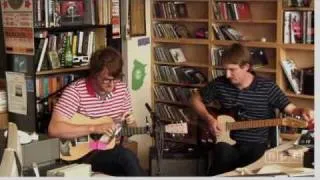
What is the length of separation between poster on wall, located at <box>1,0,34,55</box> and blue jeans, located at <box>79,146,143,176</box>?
1.13 metres

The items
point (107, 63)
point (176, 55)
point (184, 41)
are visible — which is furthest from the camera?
point (176, 55)

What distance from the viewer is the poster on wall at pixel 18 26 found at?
4.04 meters

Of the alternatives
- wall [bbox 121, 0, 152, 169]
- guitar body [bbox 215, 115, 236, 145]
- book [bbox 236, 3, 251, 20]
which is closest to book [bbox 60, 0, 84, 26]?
wall [bbox 121, 0, 152, 169]

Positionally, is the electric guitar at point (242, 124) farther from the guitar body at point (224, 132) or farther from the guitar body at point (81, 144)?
the guitar body at point (81, 144)

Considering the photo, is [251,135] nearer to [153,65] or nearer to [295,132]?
[295,132]

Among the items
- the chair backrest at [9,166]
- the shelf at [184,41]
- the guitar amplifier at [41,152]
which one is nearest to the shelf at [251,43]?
the shelf at [184,41]

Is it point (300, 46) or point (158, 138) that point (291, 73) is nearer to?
point (300, 46)

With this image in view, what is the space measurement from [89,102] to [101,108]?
9 cm

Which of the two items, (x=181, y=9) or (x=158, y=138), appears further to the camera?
(x=181, y=9)

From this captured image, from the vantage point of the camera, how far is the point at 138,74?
16.3 feet

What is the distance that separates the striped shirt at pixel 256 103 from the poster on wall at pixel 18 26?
1.42m

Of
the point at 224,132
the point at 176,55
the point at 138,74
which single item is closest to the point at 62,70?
the point at 138,74

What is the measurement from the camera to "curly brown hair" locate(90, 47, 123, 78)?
3414mm

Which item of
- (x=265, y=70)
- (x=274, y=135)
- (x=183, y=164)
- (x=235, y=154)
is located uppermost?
(x=265, y=70)
